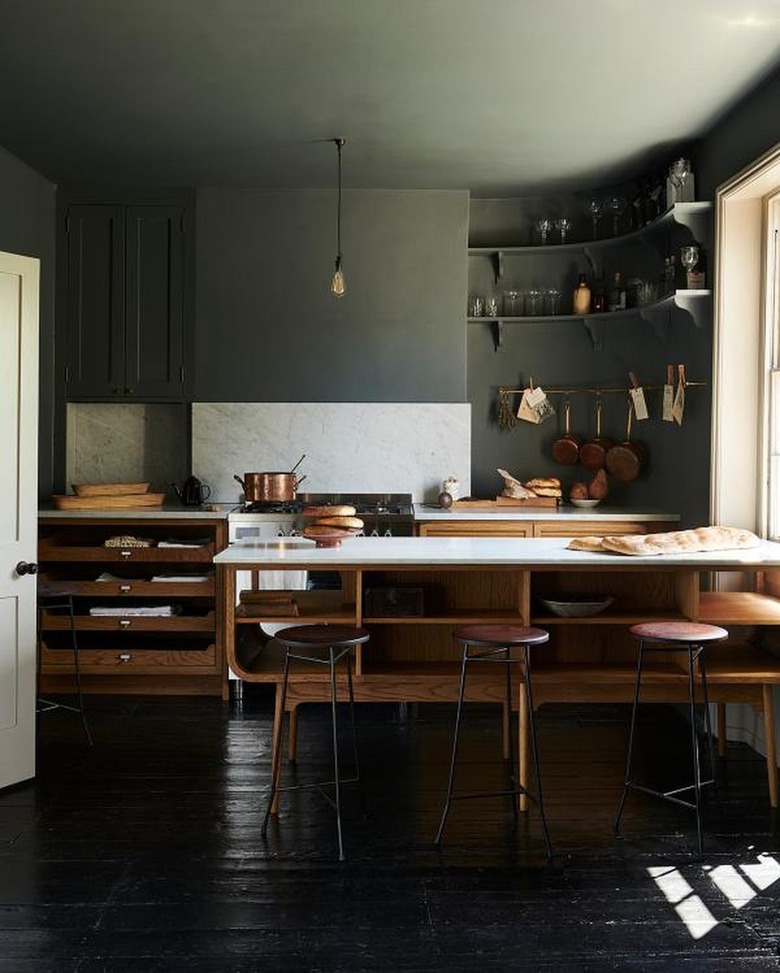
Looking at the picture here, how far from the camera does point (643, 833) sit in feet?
11.9

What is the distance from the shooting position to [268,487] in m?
5.53

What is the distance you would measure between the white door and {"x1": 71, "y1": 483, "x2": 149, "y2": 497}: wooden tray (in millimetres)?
1586

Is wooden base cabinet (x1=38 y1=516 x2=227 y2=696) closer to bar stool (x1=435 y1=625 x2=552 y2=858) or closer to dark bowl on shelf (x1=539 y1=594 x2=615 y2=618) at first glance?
bar stool (x1=435 y1=625 x2=552 y2=858)

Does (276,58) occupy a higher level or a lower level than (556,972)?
higher

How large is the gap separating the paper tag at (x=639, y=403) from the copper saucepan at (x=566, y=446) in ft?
1.72

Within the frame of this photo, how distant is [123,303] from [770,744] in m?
4.35

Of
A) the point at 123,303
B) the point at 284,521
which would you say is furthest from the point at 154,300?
the point at 284,521

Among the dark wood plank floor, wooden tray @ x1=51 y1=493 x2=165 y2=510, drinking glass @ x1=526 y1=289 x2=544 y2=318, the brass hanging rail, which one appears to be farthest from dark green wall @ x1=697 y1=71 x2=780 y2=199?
wooden tray @ x1=51 y1=493 x2=165 y2=510

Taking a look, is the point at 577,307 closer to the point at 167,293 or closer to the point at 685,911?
the point at 167,293

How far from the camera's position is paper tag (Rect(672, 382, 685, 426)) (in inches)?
A: 210

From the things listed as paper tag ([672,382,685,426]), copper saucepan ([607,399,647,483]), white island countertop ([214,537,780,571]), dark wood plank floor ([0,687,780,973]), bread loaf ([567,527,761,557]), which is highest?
paper tag ([672,382,685,426])

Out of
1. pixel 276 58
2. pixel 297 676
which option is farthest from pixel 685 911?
pixel 276 58

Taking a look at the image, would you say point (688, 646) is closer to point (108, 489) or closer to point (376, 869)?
point (376, 869)

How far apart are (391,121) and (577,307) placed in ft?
6.01
